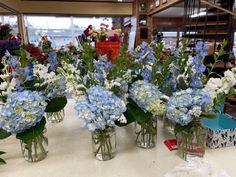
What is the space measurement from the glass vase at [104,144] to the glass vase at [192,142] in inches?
10.6

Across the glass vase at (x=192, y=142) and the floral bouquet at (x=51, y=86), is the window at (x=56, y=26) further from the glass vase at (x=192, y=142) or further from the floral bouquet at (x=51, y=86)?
the glass vase at (x=192, y=142)

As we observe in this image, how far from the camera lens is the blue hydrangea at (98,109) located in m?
0.69

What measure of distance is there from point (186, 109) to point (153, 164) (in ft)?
0.86

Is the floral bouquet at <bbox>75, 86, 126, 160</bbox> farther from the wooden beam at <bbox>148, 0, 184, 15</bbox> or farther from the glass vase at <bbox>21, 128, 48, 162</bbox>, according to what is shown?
the wooden beam at <bbox>148, 0, 184, 15</bbox>

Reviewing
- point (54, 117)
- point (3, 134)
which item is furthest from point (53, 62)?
point (3, 134)

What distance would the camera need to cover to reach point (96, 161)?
84 cm

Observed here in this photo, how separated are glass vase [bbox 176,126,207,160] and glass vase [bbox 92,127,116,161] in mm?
269

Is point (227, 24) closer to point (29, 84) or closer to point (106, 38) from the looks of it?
point (106, 38)

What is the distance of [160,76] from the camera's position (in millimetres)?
836

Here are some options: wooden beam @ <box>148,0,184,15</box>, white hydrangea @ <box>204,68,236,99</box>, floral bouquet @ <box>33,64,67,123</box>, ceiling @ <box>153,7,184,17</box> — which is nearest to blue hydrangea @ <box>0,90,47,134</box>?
floral bouquet @ <box>33,64,67,123</box>

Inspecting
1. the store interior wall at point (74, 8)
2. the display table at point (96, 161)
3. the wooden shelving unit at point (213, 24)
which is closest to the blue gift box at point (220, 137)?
the display table at point (96, 161)

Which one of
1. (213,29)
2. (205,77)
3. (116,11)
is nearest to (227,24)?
(213,29)

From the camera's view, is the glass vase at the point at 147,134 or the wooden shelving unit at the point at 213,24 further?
the wooden shelving unit at the point at 213,24

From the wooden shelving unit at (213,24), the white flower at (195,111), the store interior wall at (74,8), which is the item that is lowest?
the white flower at (195,111)
